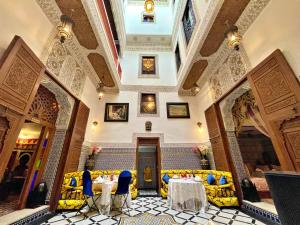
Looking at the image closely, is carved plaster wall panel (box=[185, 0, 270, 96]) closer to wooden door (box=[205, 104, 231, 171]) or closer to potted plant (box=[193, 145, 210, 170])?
wooden door (box=[205, 104, 231, 171])

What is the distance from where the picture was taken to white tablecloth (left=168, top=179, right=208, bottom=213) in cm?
362

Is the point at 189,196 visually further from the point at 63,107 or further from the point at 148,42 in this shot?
the point at 148,42

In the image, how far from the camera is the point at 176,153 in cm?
581

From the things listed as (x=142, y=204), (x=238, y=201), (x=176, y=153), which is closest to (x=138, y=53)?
(x=176, y=153)

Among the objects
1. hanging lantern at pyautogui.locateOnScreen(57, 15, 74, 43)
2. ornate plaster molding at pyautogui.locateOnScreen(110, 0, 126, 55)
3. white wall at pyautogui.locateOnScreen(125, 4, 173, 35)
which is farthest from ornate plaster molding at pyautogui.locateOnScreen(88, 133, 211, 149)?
white wall at pyautogui.locateOnScreen(125, 4, 173, 35)

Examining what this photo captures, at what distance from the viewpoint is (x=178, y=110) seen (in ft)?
21.4

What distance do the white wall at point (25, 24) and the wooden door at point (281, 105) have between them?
4.55 m

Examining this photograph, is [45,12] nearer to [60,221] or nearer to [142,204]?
[60,221]

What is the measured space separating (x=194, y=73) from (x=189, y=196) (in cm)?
418

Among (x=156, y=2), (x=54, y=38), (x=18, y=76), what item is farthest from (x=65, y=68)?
(x=156, y=2)

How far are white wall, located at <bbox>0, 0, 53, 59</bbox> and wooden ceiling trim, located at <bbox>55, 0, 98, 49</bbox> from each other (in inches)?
19.3

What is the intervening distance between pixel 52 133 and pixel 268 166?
32.6 feet

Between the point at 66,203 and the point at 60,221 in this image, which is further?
the point at 66,203

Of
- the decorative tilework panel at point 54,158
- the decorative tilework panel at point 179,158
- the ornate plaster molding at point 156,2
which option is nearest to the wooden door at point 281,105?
the decorative tilework panel at point 179,158
